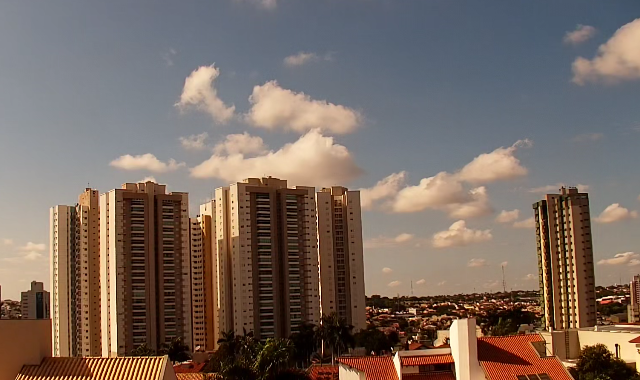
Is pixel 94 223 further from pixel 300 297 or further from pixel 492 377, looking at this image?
pixel 492 377

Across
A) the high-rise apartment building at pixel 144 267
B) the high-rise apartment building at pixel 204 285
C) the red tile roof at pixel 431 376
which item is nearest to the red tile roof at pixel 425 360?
the red tile roof at pixel 431 376

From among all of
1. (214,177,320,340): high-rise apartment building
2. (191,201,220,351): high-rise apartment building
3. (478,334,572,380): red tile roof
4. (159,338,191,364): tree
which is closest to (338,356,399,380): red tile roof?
(478,334,572,380): red tile roof

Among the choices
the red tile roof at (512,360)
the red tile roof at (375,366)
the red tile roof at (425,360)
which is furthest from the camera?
the red tile roof at (425,360)

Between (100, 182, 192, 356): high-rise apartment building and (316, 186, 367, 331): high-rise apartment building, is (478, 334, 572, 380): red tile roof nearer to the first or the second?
(100, 182, 192, 356): high-rise apartment building

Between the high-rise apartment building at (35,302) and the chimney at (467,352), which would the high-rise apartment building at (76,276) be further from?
the chimney at (467,352)

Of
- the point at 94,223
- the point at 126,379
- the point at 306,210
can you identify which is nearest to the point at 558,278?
the point at 306,210

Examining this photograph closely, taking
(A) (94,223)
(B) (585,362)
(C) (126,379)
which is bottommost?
(B) (585,362)

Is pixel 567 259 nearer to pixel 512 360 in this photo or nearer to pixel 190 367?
pixel 190 367
